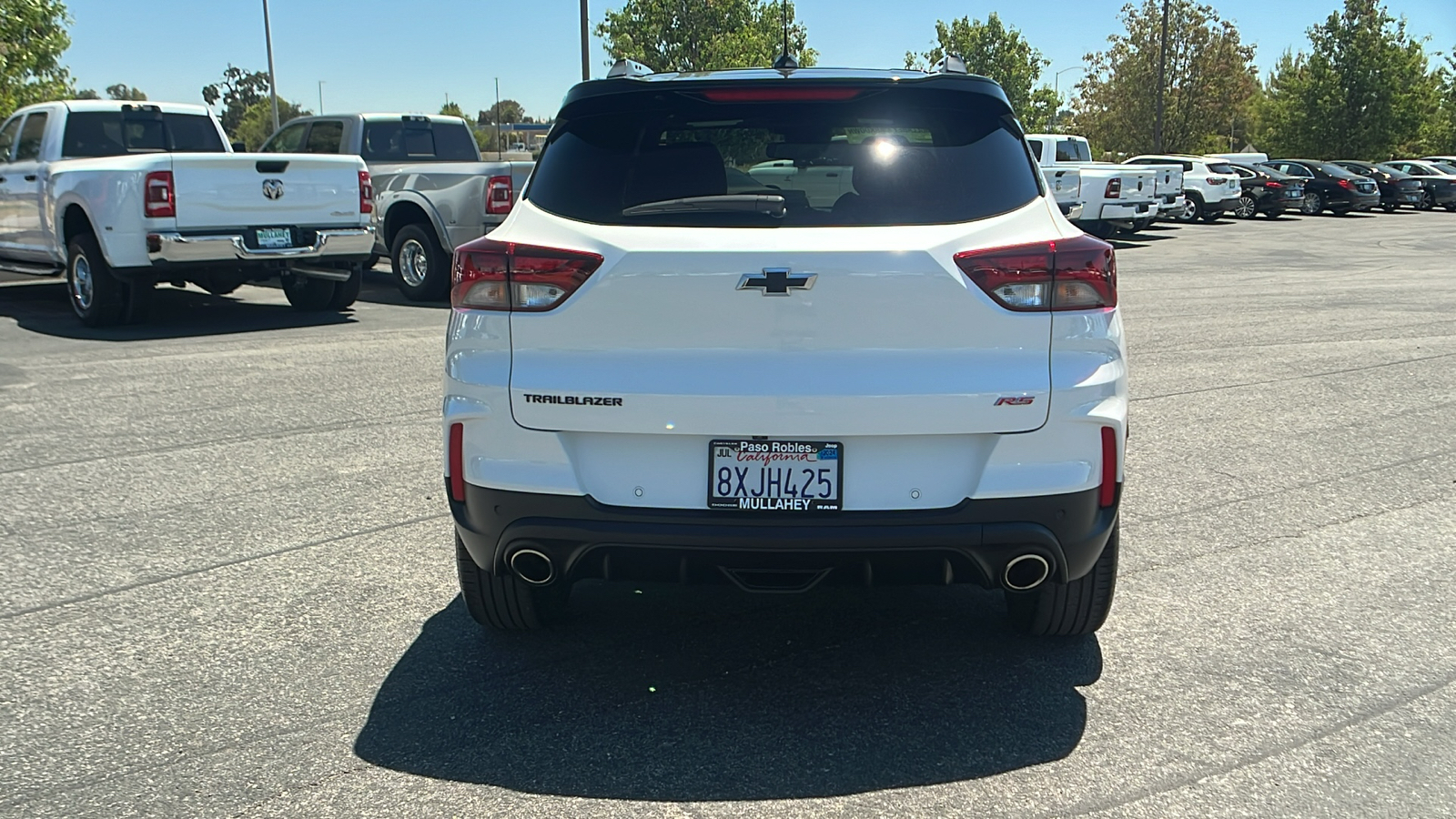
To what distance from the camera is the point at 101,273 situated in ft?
37.1

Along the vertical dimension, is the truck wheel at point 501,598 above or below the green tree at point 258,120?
below

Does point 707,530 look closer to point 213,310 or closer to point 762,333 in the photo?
point 762,333

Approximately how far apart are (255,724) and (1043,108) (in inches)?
2798

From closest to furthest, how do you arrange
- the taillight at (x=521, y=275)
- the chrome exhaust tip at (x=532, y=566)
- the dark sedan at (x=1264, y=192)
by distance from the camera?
the taillight at (x=521, y=275), the chrome exhaust tip at (x=532, y=566), the dark sedan at (x=1264, y=192)

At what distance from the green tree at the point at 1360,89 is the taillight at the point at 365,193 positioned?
54900 mm

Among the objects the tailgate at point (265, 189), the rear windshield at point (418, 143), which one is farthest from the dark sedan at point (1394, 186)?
the tailgate at point (265, 189)

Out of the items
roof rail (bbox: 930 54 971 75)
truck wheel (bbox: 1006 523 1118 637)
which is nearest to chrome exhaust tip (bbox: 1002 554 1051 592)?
truck wheel (bbox: 1006 523 1118 637)

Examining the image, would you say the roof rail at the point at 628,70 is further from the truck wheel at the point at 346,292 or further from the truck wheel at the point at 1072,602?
the truck wheel at the point at 346,292

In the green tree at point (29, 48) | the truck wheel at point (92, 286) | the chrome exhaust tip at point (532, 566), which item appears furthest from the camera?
the green tree at point (29, 48)

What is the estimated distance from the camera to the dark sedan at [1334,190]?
36.9 m

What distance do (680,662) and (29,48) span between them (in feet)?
73.8

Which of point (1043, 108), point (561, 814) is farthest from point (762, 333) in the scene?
point (1043, 108)

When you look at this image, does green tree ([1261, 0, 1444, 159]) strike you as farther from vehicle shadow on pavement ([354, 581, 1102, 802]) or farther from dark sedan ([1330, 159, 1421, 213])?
vehicle shadow on pavement ([354, 581, 1102, 802])

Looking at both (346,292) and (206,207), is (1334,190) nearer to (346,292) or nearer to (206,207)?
(346,292)
